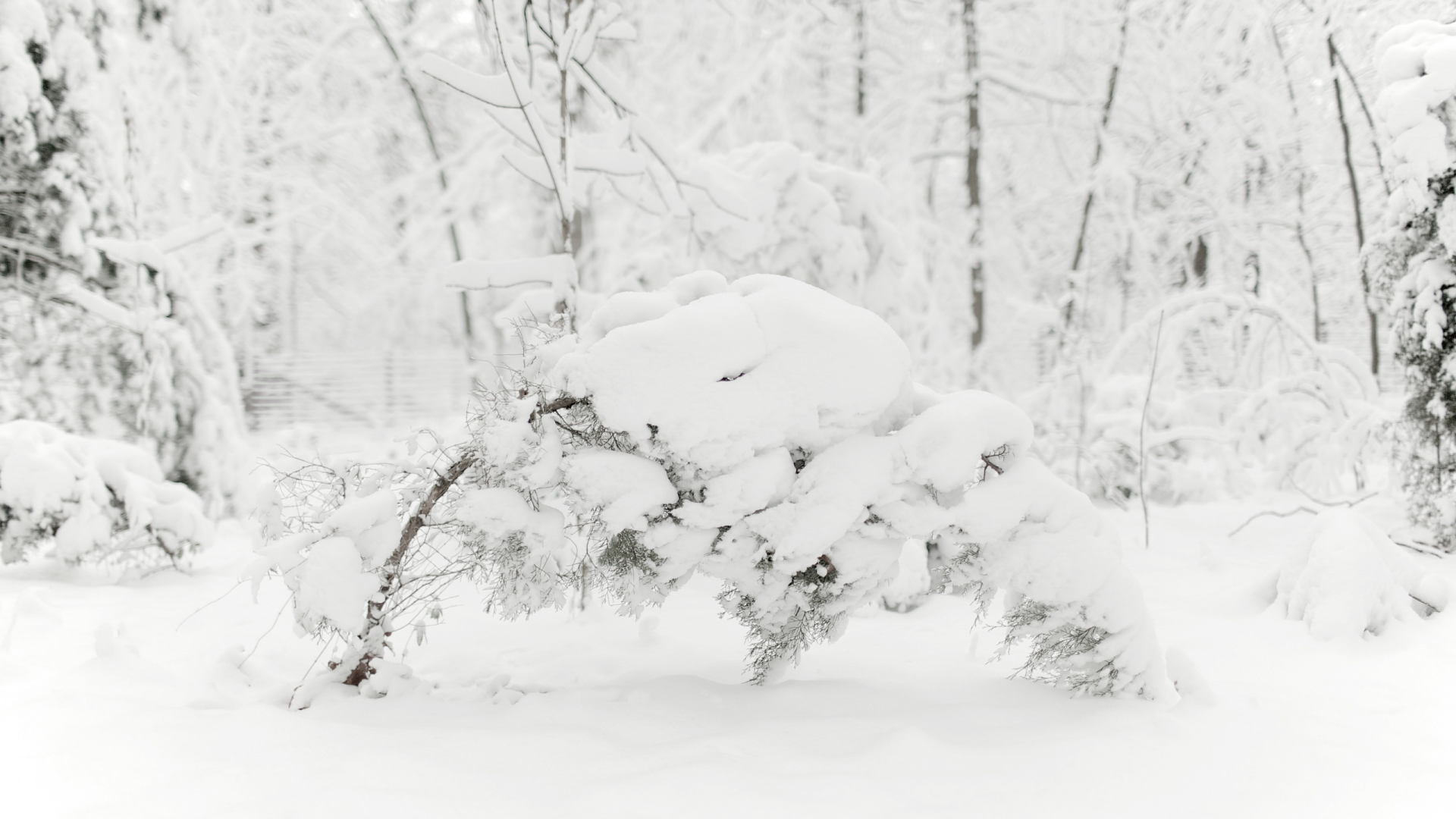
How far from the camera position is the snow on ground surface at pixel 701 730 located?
210 cm

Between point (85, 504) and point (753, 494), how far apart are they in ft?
13.0

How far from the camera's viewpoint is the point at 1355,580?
3367mm

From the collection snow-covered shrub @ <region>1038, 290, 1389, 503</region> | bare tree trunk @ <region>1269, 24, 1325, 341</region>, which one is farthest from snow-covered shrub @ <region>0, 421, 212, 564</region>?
bare tree trunk @ <region>1269, 24, 1325, 341</region>

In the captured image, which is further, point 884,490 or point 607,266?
point 607,266

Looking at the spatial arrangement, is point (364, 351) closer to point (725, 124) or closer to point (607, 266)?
point (607, 266)

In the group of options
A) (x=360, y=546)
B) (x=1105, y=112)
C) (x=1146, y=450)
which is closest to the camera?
(x=360, y=546)

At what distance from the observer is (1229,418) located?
688 cm

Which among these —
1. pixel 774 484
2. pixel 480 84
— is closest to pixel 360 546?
pixel 774 484

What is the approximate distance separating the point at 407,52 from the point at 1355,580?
10288 millimetres

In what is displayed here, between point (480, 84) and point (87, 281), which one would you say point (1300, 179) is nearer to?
point (480, 84)

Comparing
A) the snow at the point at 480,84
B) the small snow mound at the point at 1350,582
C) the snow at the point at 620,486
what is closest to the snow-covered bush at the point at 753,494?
the snow at the point at 620,486

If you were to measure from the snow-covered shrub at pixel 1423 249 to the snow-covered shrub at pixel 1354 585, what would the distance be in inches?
61.1

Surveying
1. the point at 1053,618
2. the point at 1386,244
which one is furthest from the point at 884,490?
the point at 1386,244

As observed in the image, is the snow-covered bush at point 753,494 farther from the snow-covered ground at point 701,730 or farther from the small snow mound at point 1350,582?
the small snow mound at point 1350,582
